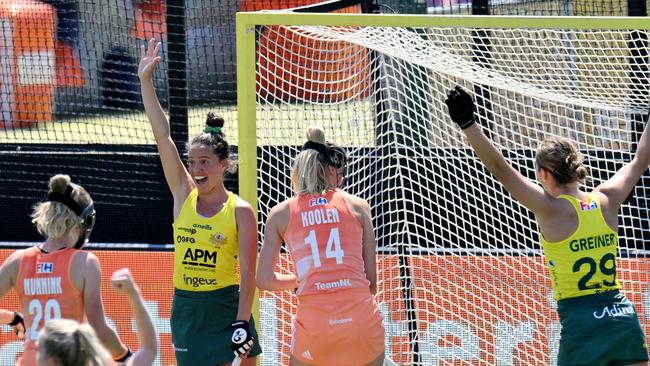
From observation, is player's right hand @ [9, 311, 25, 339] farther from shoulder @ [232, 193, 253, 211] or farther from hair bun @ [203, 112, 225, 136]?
hair bun @ [203, 112, 225, 136]

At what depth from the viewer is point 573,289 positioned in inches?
170

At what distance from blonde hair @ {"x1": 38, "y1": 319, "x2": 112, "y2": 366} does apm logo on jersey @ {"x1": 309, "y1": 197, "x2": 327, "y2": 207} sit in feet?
5.41

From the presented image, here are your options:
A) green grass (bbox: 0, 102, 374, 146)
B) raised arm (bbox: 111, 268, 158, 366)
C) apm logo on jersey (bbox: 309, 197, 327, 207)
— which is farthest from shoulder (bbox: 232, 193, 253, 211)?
raised arm (bbox: 111, 268, 158, 366)

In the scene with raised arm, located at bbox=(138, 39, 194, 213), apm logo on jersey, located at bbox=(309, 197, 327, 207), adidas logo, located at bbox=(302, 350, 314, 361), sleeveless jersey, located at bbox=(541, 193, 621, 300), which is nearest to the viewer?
sleeveless jersey, located at bbox=(541, 193, 621, 300)

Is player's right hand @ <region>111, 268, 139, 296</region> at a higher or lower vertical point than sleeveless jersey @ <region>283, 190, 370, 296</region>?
lower

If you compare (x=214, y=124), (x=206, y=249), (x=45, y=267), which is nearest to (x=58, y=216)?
(x=45, y=267)

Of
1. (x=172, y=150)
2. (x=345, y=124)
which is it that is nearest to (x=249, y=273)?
(x=172, y=150)

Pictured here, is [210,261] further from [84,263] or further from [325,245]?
[84,263]

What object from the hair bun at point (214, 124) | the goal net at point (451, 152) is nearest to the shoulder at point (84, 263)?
the hair bun at point (214, 124)

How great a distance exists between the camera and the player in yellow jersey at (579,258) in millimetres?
4223

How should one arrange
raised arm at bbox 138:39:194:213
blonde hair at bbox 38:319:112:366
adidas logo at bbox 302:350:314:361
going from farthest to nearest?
raised arm at bbox 138:39:194:213
adidas logo at bbox 302:350:314:361
blonde hair at bbox 38:319:112:366

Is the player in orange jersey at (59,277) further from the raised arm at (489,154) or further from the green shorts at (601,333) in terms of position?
the green shorts at (601,333)

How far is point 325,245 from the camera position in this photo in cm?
445

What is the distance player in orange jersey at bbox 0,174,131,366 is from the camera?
4062 millimetres
